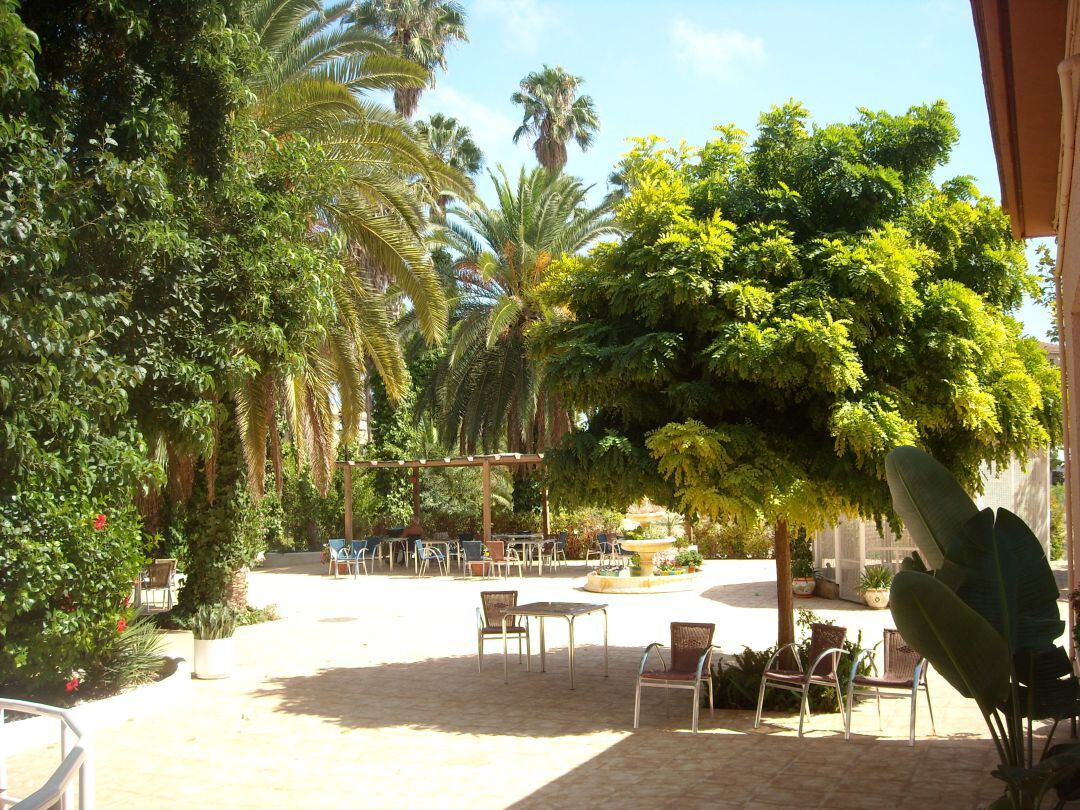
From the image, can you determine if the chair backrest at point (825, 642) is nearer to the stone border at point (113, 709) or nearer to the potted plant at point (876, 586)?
the stone border at point (113, 709)

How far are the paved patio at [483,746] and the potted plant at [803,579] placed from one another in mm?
4580

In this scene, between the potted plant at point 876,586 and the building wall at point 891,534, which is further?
the building wall at point 891,534

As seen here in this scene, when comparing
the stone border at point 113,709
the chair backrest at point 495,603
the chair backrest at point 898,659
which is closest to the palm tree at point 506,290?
the chair backrest at point 495,603

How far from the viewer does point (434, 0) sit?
1444 inches

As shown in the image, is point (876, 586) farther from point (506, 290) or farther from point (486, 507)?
point (506, 290)

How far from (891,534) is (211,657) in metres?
11.4

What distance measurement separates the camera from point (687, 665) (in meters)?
8.46

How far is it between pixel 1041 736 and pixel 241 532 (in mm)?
9882

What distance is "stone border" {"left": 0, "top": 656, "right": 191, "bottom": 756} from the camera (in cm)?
770

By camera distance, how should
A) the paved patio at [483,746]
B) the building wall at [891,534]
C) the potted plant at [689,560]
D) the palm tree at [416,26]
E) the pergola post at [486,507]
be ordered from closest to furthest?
1. the paved patio at [483,746]
2. the building wall at [891,534]
3. the potted plant at [689,560]
4. the pergola post at [486,507]
5. the palm tree at [416,26]

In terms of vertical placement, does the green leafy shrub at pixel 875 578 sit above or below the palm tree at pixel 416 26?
below

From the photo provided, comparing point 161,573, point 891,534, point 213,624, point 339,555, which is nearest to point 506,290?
point 339,555

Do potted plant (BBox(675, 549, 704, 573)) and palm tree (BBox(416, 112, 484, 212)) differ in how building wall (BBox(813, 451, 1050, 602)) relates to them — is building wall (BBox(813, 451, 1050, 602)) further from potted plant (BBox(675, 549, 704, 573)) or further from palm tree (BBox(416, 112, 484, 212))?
palm tree (BBox(416, 112, 484, 212))

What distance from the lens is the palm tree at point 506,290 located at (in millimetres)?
22328
